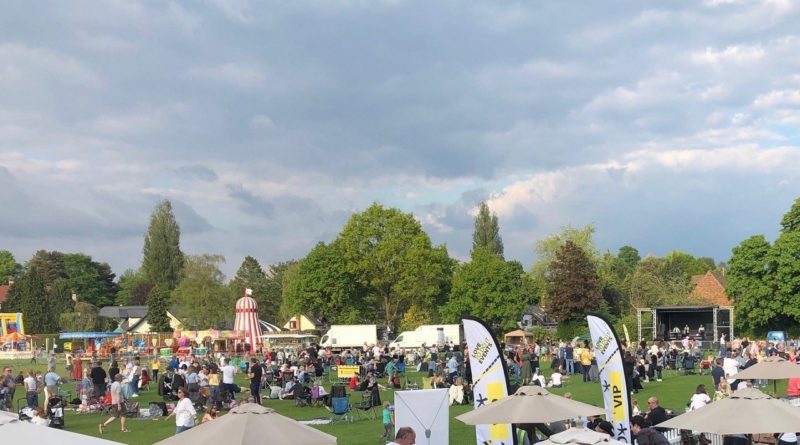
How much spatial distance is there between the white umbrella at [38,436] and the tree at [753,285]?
54.9 m

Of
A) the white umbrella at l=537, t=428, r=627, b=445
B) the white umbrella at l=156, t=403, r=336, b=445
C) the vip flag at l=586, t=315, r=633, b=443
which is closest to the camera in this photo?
the white umbrella at l=537, t=428, r=627, b=445

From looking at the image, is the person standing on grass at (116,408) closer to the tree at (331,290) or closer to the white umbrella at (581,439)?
the white umbrella at (581,439)

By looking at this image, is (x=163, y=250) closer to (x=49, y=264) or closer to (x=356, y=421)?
(x=49, y=264)

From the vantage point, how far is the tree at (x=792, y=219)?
5976cm

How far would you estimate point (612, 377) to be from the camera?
16.0 meters

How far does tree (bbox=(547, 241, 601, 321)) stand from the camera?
69.8 metres

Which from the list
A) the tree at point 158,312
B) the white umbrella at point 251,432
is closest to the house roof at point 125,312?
the tree at point 158,312

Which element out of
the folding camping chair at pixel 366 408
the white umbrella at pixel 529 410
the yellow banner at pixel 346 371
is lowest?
the folding camping chair at pixel 366 408

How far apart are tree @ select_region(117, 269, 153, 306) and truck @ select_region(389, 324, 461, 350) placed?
68.2m

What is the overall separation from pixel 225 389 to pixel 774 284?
42.0 m

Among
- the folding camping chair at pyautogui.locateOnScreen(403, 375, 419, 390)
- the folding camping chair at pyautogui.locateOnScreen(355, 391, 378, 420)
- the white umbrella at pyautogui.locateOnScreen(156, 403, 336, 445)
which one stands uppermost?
the white umbrella at pyautogui.locateOnScreen(156, 403, 336, 445)

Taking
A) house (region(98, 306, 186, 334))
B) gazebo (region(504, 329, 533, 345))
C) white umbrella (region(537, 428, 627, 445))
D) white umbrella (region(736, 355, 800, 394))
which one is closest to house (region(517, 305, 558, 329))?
gazebo (region(504, 329, 533, 345))

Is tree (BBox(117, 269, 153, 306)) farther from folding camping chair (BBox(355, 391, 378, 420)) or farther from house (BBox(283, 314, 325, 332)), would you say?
folding camping chair (BBox(355, 391, 378, 420))

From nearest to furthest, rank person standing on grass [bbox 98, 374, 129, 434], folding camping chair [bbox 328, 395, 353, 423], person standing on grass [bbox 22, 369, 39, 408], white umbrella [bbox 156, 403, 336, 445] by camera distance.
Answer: white umbrella [bbox 156, 403, 336, 445], person standing on grass [bbox 98, 374, 129, 434], folding camping chair [bbox 328, 395, 353, 423], person standing on grass [bbox 22, 369, 39, 408]
